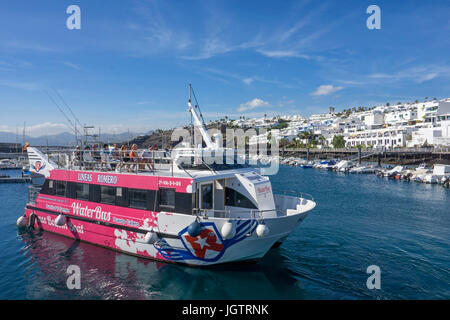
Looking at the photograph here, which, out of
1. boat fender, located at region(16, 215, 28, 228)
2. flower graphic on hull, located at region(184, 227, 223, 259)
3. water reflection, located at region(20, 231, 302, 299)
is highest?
flower graphic on hull, located at region(184, 227, 223, 259)

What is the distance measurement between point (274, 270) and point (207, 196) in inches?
135

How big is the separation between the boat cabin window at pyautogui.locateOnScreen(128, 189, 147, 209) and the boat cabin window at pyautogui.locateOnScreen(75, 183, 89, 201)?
255cm

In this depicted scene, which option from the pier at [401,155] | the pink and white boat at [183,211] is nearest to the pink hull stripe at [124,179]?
the pink and white boat at [183,211]

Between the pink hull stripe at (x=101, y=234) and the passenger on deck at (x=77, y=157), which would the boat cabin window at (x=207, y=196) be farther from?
the passenger on deck at (x=77, y=157)

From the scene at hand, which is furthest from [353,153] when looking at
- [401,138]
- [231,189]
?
[231,189]

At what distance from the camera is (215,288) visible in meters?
8.09

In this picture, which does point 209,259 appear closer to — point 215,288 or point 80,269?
point 215,288

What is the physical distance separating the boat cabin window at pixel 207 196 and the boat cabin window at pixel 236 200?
599mm

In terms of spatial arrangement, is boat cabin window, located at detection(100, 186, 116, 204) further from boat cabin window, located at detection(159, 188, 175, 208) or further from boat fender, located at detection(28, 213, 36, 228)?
boat fender, located at detection(28, 213, 36, 228)

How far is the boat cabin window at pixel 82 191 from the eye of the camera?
1122 centimetres

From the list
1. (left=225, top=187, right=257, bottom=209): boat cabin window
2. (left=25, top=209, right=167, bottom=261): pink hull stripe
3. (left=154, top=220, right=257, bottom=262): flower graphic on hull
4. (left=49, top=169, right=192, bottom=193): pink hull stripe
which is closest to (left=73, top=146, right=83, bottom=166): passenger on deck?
(left=49, top=169, right=192, bottom=193): pink hull stripe

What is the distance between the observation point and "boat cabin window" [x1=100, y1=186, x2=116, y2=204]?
34.1ft

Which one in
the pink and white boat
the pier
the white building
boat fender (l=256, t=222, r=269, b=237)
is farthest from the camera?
the white building
